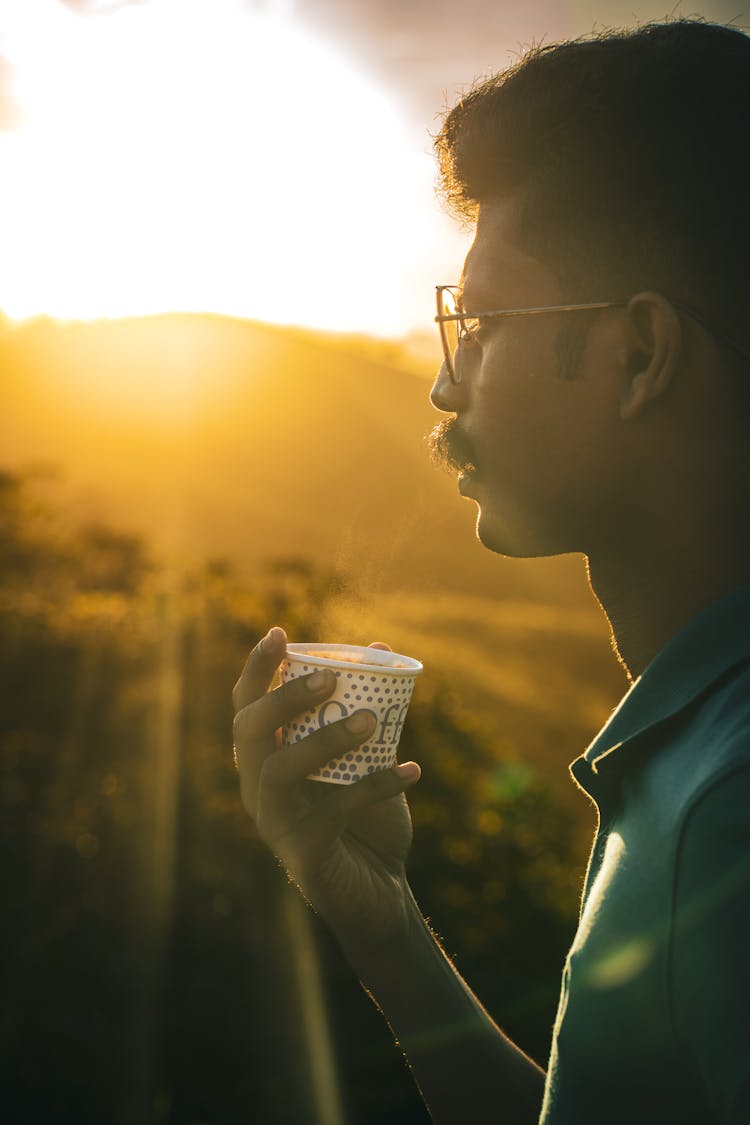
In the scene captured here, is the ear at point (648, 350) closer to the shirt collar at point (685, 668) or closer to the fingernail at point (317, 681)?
the shirt collar at point (685, 668)

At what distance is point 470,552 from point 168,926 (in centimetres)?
2406

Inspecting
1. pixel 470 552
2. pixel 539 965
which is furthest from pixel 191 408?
pixel 539 965

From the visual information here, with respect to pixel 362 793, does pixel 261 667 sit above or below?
above

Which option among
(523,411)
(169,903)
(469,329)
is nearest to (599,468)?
(523,411)

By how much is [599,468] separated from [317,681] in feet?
2.16

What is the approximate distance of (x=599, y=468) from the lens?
6.02 ft


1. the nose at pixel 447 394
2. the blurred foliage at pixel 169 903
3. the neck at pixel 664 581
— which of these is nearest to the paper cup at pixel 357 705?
the neck at pixel 664 581

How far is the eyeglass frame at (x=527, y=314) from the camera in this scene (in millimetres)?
1735

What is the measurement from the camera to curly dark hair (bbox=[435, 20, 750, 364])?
5.81 ft

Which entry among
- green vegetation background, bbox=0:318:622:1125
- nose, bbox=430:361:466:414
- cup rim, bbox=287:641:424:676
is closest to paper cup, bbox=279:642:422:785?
cup rim, bbox=287:641:424:676

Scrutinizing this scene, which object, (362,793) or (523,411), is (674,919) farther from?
(523,411)

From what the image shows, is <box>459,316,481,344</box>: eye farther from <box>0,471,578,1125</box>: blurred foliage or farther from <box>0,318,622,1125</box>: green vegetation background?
<box>0,471,578,1125</box>: blurred foliage

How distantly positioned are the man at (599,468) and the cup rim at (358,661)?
5 cm

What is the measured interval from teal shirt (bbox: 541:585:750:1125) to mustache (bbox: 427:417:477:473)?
24.2 inches
